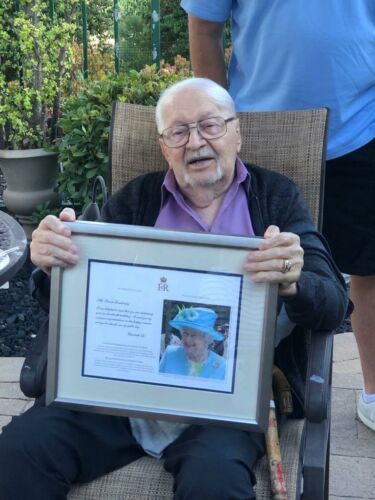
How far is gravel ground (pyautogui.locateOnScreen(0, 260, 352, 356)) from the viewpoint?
13.7ft

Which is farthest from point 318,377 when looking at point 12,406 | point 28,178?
point 28,178

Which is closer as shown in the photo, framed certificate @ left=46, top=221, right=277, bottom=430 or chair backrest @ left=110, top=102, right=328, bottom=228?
framed certificate @ left=46, top=221, right=277, bottom=430

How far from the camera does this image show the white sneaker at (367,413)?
324 centimetres

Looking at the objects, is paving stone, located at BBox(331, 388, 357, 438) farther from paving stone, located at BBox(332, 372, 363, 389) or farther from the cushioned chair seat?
the cushioned chair seat

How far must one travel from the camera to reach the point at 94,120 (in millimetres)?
4590

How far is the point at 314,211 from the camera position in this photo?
8.86ft

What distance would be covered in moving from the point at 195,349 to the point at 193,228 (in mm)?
555

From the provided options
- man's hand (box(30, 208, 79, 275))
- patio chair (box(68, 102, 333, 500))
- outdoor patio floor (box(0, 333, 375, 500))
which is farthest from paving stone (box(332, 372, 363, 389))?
man's hand (box(30, 208, 79, 275))

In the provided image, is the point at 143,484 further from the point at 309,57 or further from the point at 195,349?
the point at 309,57

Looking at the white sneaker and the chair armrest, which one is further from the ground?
the chair armrest

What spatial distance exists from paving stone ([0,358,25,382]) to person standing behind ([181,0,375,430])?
5.54ft

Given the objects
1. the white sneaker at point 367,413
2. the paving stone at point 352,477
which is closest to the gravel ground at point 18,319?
the white sneaker at point 367,413

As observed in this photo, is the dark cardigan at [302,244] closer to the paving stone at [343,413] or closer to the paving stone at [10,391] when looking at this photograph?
the paving stone at [343,413]

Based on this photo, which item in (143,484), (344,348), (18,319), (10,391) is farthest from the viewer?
(18,319)
